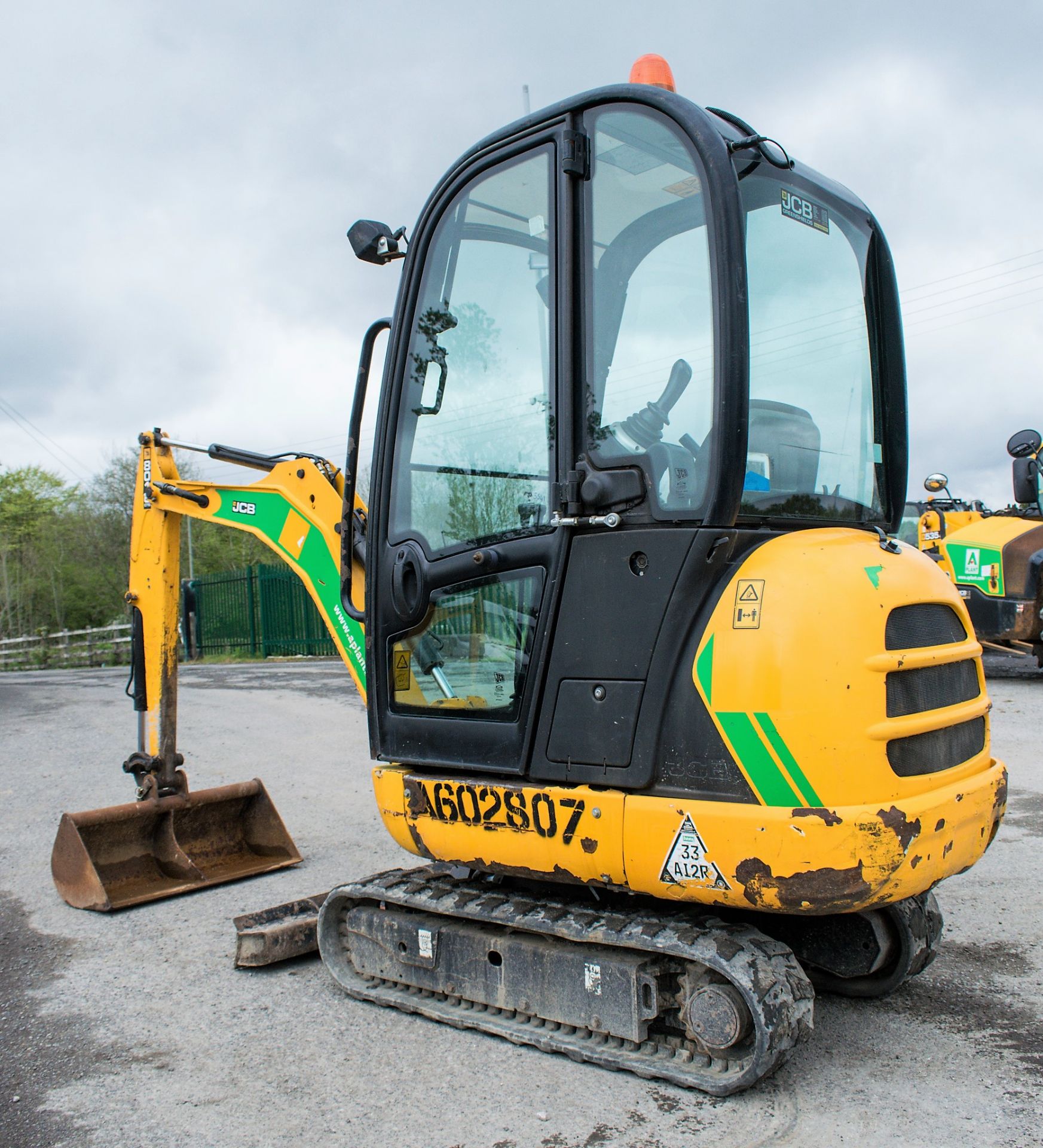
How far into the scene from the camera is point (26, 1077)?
314cm

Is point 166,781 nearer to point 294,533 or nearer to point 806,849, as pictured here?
point 294,533

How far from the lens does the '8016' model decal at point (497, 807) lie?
300cm

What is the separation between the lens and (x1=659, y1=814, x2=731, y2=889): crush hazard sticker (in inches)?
108

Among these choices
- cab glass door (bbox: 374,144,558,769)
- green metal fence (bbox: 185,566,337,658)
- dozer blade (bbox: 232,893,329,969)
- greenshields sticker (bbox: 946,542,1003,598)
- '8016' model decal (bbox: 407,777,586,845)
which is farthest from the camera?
green metal fence (bbox: 185,566,337,658)

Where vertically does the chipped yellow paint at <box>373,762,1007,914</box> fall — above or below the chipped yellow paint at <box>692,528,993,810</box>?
below

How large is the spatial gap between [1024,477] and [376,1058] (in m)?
9.32

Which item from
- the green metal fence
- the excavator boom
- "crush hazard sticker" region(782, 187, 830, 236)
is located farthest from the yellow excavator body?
the green metal fence

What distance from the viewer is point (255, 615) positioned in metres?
22.6

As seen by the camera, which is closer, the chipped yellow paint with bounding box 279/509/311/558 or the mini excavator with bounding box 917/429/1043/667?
the chipped yellow paint with bounding box 279/509/311/558

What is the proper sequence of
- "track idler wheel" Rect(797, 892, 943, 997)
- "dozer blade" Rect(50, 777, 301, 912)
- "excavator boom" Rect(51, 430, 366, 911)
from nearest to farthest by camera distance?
"track idler wheel" Rect(797, 892, 943, 997) < "excavator boom" Rect(51, 430, 366, 911) < "dozer blade" Rect(50, 777, 301, 912)

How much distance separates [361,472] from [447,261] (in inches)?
73.6

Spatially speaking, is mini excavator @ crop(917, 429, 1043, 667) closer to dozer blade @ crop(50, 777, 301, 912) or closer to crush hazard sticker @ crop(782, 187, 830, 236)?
dozer blade @ crop(50, 777, 301, 912)

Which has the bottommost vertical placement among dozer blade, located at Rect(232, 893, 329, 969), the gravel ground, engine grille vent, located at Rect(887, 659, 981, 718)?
the gravel ground

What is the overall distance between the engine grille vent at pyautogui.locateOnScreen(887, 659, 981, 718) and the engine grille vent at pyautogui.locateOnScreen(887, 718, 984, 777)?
0.23 feet
